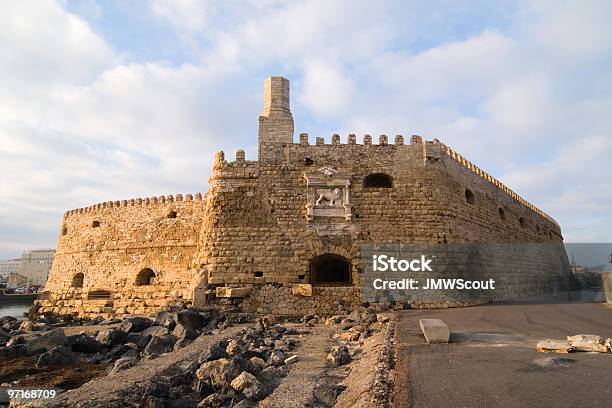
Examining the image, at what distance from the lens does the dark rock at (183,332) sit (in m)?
9.85

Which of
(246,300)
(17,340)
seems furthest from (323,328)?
(17,340)

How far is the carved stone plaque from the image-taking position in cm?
1448

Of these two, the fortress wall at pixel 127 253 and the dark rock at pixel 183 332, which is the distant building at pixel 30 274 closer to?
the fortress wall at pixel 127 253

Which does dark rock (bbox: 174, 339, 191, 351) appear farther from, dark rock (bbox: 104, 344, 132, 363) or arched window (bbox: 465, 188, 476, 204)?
arched window (bbox: 465, 188, 476, 204)

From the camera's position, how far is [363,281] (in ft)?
45.8

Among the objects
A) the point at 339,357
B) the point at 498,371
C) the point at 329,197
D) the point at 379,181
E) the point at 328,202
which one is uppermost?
the point at 379,181

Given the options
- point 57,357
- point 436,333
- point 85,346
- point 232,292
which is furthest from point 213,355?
point 232,292

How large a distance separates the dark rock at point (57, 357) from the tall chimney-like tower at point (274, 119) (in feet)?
30.0

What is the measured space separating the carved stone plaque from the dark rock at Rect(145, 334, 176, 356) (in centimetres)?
671

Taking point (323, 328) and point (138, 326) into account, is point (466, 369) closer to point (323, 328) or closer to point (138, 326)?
point (323, 328)

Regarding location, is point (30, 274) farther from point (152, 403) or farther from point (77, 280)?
point (152, 403)

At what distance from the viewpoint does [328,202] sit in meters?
14.7

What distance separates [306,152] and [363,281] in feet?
17.1

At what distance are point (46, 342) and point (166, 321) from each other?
2.94m
